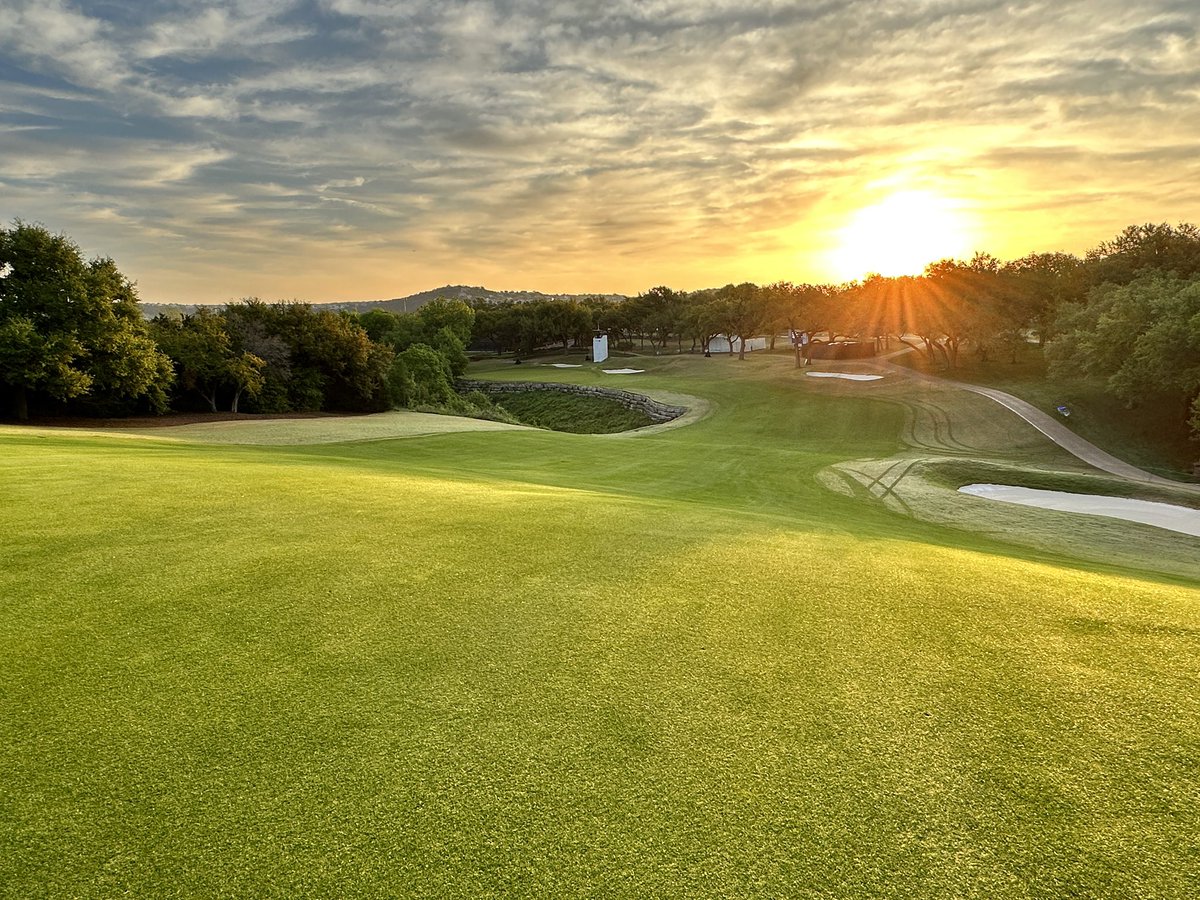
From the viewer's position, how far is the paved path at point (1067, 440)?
28.8m

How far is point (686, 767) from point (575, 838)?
89 centimetres

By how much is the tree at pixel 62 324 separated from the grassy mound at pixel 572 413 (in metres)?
31.2

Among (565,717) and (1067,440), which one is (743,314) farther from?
(565,717)

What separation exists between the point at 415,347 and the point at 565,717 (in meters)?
65.8

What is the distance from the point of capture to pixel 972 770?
12.7 ft

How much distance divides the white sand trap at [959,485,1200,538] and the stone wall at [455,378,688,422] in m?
28.0

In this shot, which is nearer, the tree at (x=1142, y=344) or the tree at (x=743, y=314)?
the tree at (x=1142, y=344)

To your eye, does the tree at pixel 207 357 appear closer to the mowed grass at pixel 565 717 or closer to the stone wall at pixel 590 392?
the stone wall at pixel 590 392

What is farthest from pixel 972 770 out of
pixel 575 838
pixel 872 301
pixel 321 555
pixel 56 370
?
pixel 872 301

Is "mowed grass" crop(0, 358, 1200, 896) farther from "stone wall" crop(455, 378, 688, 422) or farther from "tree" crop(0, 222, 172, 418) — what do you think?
"stone wall" crop(455, 378, 688, 422)

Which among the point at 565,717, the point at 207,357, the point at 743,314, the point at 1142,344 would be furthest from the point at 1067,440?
the point at 207,357

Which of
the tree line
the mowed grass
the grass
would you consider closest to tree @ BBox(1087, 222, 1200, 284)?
the tree line

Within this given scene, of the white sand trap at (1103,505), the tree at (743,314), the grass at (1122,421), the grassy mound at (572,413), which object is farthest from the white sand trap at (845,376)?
the white sand trap at (1103,505)

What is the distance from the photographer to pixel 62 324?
31828 mm
